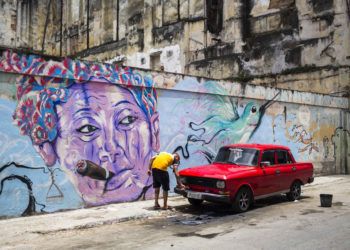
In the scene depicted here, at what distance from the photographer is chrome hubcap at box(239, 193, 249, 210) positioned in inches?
413

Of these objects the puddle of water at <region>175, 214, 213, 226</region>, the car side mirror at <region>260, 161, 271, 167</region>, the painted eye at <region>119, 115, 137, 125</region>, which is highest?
the painted eye at <region>119, 115, 137, 125</region>

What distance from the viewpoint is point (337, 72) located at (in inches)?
859

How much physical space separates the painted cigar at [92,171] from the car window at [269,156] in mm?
4147

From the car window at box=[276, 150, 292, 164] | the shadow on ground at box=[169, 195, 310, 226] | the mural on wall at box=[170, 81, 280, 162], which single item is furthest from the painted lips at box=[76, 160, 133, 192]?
the car window at box=[276, 150, 292, 164]

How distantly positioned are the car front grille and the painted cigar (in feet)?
7.41

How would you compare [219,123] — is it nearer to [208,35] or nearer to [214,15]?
[208,35]

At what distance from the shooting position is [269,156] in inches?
463

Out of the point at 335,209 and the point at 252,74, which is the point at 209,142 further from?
the point at 252,74

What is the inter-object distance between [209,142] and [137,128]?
10.7 ft

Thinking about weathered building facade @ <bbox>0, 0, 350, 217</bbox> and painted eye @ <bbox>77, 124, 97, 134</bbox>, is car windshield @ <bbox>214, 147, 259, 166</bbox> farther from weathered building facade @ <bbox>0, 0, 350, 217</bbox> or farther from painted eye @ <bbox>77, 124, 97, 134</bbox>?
painted eye @ <bbox>77, 124, 97, 134</bbox>

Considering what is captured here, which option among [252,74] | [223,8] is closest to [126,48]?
[223,8]

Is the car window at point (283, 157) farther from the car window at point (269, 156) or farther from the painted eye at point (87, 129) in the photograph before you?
the painted eye at point (87, 129)

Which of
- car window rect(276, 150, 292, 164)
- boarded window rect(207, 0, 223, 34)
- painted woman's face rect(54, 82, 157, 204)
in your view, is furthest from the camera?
boarded window rect(207, 0, 223, 34)

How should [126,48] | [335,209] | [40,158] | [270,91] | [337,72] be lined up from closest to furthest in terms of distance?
[40,158] → [335,209] → [270,91] → [337,72] → [126,48]
